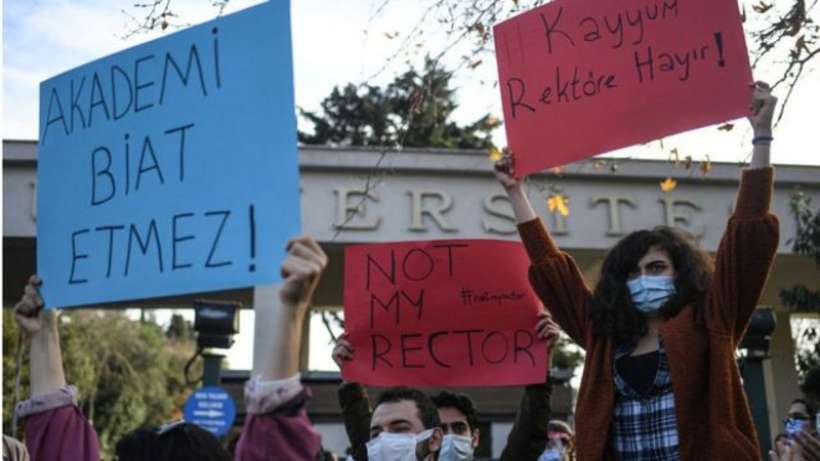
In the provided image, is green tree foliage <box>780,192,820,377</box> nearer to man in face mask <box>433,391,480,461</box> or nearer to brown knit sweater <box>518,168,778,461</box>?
man in face mask <box>433,391,480,461</box>

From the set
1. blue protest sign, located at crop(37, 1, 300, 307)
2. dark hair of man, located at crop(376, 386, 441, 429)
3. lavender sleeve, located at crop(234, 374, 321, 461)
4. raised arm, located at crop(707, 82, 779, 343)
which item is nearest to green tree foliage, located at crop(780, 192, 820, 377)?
dark hair of man, located at crop(376, 386, 441, 429)

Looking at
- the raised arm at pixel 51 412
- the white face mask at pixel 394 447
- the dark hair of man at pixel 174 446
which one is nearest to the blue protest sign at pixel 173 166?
the raised arm at pixel 51 412

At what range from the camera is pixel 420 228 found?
12.0 meters

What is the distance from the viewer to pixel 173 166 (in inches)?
105

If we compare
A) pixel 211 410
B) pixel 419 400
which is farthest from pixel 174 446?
pixel 211 410

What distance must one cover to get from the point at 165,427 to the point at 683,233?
1.82m

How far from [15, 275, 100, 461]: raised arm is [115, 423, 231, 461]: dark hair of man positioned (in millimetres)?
577

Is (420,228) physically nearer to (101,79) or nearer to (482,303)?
(482,303)

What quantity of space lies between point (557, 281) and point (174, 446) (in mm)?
1552

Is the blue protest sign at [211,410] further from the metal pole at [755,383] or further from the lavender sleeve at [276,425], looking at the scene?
the lavender sleeve at [276,425]

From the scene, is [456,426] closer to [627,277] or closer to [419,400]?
[419,400]

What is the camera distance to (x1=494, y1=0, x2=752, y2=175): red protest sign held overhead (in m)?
3.18

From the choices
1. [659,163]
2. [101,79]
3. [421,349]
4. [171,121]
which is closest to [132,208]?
[171,121]

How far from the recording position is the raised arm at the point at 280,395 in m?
1.77
